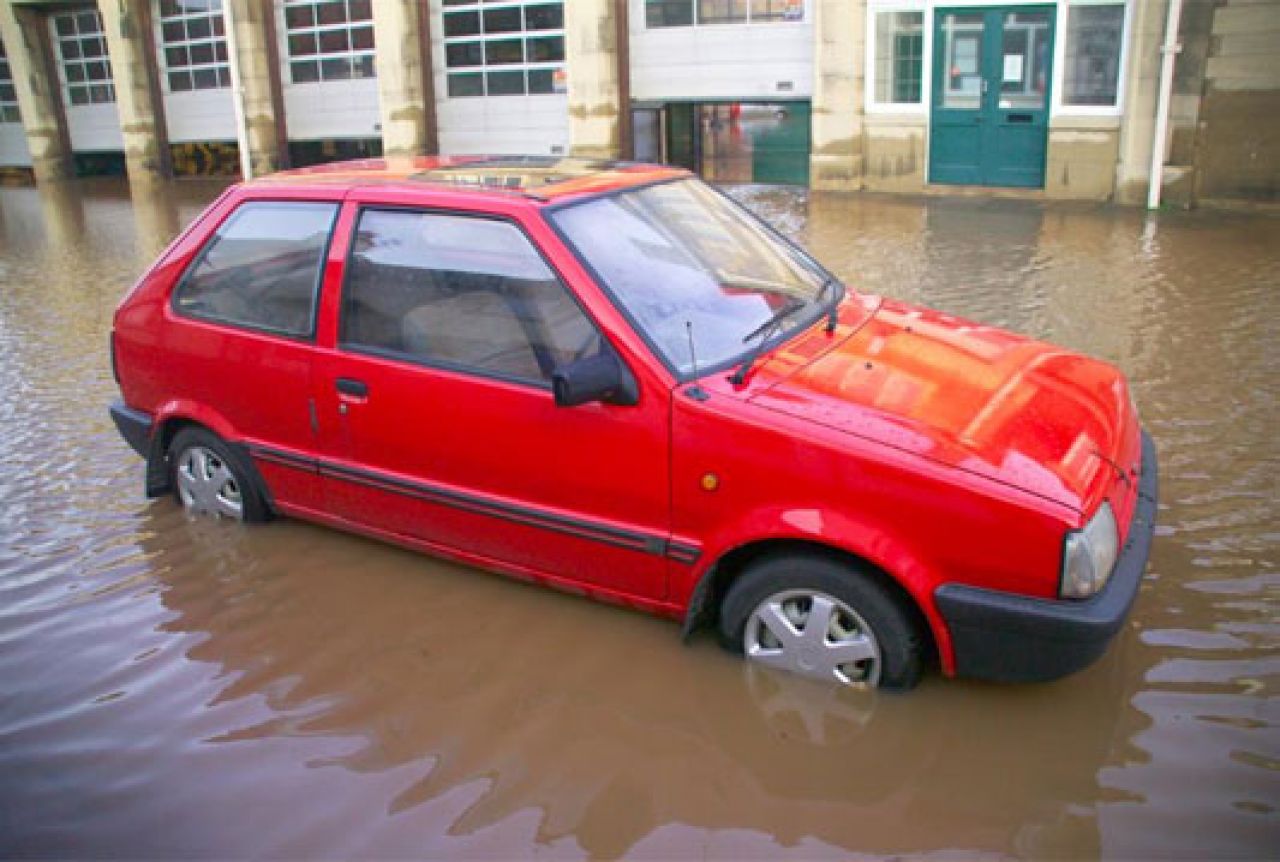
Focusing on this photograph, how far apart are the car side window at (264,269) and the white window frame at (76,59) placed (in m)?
21.3

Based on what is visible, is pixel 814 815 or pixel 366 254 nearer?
pixel 814 815

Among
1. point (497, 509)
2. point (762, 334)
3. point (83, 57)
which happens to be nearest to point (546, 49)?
point (83, 57)

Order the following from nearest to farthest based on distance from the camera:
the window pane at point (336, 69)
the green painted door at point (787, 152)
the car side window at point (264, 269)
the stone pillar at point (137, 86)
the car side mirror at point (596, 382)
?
1. the car side mirror at point (596, 382)
2. the car side window at point (264, 269)
3. the green painted door at point (787, 152)
4. the window pane at point (336, 69)
5. the stone pillar at point (137, 86)

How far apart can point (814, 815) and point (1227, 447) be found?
3.56m

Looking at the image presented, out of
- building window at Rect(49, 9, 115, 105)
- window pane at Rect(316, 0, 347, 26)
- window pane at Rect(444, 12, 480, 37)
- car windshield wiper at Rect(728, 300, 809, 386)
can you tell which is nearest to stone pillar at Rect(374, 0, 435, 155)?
window pane at Rect(444, 12, 480, 37)

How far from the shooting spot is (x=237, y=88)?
19.6m

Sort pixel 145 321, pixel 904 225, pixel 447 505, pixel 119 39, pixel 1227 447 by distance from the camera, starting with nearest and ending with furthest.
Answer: pixel 447 505, pixel 145 321, pixel 1227 447, pixel 904 225, pixel 119 39

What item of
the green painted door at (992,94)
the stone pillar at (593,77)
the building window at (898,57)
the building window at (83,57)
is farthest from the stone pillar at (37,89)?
the green painted door at (992,94)

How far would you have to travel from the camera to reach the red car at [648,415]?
3205 millimetres

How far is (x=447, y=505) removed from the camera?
411 centimetres

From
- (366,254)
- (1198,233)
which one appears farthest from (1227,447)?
(1198,233)

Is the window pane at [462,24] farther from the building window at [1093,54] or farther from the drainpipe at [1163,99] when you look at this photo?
the drainpipe at [1163,99]

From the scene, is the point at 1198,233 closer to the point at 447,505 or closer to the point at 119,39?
the point at 447,505

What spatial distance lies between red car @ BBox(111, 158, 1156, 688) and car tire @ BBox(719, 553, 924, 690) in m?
0.01
